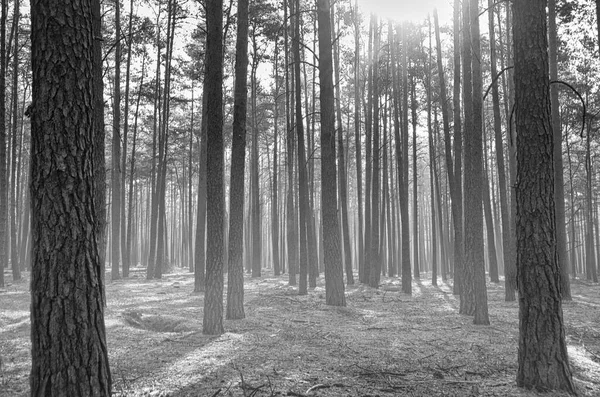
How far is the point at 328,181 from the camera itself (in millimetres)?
10898

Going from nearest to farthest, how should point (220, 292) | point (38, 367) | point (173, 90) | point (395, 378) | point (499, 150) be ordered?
1. point (38, 367)
2. point (395, 378)
3. point (220, 292)
4. point (499, 150)
5. point (173, 90)

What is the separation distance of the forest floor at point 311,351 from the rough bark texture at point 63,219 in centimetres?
131

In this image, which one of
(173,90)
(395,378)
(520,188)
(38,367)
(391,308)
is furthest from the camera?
(173,90)

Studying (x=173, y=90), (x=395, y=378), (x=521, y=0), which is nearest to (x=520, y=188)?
(x=521, y=0)

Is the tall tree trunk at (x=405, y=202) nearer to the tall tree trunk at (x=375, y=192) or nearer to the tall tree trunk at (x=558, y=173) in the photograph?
the tall tree trunk at (x=375, y=192)

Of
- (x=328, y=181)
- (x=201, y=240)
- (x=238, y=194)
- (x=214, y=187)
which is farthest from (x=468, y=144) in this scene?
(x=201, y=240)

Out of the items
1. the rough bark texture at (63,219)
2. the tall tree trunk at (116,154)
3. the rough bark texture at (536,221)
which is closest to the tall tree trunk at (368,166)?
the tall tree trunk at (116,154)

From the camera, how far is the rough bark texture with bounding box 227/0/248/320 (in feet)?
27.8

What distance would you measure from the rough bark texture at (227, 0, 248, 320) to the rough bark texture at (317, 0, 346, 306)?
2.76 meters

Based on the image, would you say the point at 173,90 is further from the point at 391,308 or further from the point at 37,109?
the point at 37,109

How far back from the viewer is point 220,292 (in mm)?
7312

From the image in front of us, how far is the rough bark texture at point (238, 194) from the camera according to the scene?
8.48 m

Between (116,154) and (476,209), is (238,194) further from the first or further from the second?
(116,154)

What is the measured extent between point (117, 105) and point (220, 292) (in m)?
12.7
